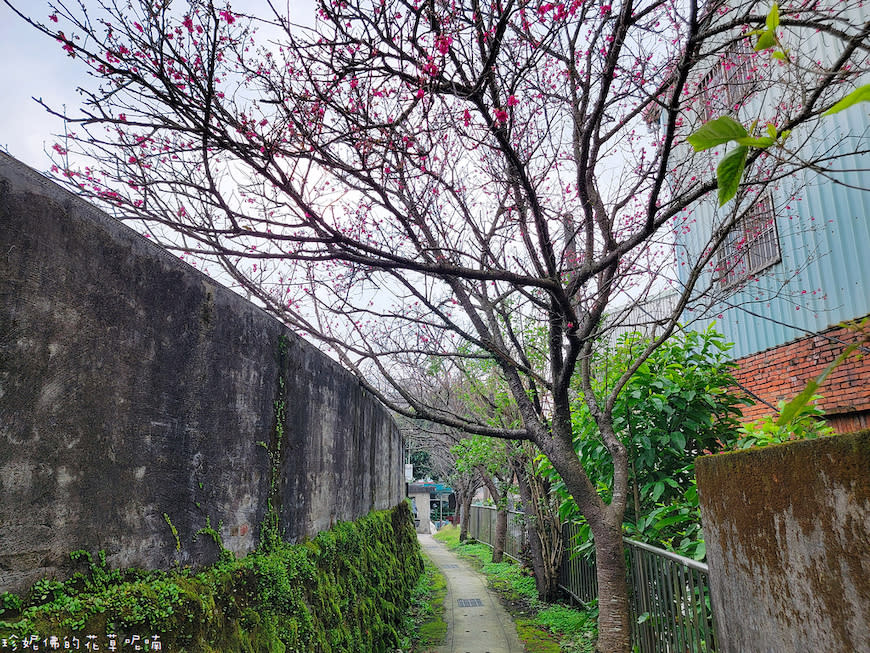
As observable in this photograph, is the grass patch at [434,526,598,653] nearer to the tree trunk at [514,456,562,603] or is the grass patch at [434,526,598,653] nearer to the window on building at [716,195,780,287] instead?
the tree trunk at [514,456,562,603]

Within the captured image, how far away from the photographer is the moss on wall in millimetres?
2080

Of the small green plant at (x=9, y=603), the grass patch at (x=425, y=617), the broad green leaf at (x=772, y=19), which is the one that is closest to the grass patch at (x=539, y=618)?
the grass patch at (x=425, y=617)

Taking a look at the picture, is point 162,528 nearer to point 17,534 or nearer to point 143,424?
point 143,424

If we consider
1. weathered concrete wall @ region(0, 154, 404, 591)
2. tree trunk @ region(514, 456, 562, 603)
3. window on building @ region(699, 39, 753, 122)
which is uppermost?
window on building @ region(699, 39, 753, 122)

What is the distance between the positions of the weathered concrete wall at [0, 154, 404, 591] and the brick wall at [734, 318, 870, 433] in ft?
16.7

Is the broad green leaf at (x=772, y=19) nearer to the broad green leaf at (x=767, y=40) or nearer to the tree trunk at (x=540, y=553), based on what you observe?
the broad green leaf at (x=767, y=40)

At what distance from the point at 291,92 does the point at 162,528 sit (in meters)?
3.09

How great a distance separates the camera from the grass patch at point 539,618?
6.94m

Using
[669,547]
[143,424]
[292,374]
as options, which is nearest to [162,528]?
[143,424]

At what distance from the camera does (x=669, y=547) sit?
4812mm

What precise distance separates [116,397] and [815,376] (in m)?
7.53

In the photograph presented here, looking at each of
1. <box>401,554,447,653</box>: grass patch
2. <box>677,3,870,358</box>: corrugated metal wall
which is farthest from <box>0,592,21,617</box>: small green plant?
<box>401,554,447,653</box>: grass patch

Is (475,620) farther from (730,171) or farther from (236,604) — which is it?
(730,171)

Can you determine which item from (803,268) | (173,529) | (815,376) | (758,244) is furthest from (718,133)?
(758,244)
